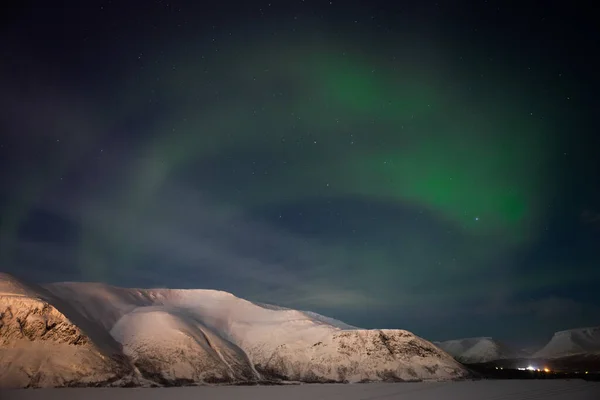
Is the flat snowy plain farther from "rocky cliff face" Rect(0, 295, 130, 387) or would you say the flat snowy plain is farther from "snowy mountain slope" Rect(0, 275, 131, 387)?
"snowy mountain slope" Rect(0, 275, 131, 387)

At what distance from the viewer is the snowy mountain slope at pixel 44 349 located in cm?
13775

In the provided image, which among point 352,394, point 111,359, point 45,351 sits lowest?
point 352,394

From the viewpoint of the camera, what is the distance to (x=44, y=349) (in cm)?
15225

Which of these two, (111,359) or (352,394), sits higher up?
(111,359)

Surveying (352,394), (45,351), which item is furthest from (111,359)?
(352,394)

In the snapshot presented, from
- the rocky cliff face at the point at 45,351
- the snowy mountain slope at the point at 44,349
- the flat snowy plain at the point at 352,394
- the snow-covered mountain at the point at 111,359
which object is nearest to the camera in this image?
the flat snowy plain at the point at 352,394

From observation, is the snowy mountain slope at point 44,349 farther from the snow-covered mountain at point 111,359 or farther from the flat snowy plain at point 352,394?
the flat snowy plain at point 352,394

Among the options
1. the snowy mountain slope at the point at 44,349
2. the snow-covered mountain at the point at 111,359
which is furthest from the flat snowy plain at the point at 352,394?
the snow-covered mountain at the point at 111,359

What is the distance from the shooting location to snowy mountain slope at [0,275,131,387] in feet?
452

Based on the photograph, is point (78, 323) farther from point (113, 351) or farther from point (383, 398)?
point (383, 398)

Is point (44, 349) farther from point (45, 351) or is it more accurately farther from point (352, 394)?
point (352, 394)

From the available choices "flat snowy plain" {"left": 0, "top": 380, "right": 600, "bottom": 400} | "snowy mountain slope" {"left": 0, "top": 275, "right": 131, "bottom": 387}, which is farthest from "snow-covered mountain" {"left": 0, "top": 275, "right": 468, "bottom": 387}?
"flat snowy plain" {"left": 0, "top": 380, "right": 600, "bottom": 400}

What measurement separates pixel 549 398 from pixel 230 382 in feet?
426

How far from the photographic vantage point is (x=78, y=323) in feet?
596
